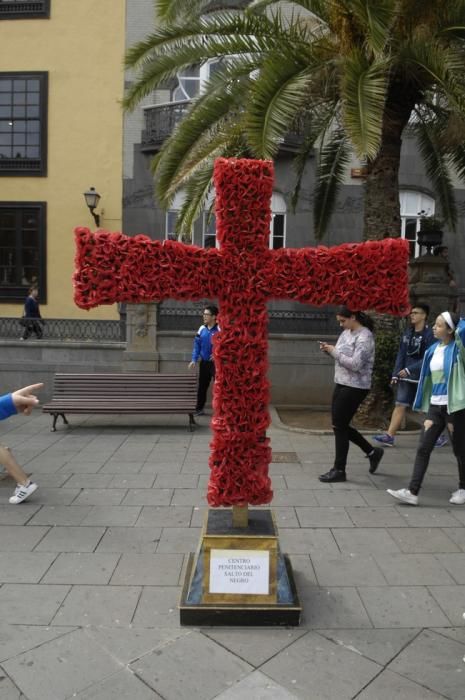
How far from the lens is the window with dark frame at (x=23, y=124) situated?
53.6ft

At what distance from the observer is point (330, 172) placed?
1109 cm

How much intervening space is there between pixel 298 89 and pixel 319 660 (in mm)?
6369

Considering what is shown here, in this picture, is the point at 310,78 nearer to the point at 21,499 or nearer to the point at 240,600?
the point at 21,499

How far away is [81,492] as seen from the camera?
5.98 metres

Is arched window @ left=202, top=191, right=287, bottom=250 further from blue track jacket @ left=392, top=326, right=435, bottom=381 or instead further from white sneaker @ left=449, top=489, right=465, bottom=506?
white sneaker @ left=449, top=489, right=465, bottom=506

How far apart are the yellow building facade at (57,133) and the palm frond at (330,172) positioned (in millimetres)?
6898

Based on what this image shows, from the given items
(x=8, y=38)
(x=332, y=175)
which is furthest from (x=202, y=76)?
(x=332, y=175)

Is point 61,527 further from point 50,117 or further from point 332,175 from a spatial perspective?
point 50,117

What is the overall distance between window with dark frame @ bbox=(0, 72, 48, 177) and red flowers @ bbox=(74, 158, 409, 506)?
14652 mm

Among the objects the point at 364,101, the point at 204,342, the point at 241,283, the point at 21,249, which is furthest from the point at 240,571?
the point at 21,249

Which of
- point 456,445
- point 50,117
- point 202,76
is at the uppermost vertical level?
point 202,76

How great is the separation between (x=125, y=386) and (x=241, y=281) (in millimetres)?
6340

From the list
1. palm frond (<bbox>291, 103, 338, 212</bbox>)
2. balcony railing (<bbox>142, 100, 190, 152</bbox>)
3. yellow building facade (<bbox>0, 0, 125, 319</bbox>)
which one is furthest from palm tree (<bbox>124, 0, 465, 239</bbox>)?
yellow building facade (<bbox>0, 0, 125, 319</bbox>)

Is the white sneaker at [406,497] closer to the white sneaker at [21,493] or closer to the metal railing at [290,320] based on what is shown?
the white sneaker at [21,493]
